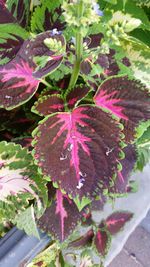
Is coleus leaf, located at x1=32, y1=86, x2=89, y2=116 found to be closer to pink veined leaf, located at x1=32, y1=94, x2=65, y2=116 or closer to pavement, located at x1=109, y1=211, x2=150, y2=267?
pink veined leaf, located at x1=32, y1=94, x2=65, y2=116

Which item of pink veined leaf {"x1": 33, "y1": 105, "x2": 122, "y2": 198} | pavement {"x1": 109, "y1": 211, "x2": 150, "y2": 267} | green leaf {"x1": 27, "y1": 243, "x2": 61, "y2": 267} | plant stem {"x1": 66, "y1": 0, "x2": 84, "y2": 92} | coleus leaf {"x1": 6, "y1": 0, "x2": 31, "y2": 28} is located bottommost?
pavement {"x1": 109, "y1": 211, "x2": 150, "y2": 267}

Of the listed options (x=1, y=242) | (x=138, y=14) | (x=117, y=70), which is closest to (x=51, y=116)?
(x=117, y=70)

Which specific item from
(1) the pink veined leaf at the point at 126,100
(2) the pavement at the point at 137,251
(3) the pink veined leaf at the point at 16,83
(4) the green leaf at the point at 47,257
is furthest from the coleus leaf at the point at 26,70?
(2) the pavement at the point at 137,251

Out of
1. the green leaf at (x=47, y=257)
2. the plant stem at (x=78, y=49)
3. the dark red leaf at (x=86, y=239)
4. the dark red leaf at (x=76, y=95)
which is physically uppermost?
the plant stem at (x=78, y=49)

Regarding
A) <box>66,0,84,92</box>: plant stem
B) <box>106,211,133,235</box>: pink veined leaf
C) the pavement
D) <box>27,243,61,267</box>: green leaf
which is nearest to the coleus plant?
<box>66,0,84,92</box>: plant stem

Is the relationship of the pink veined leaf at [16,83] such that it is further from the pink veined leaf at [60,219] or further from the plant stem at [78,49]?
the pink veined leaf at [60,219]

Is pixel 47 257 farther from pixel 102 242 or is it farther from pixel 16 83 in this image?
pixel 16 83
